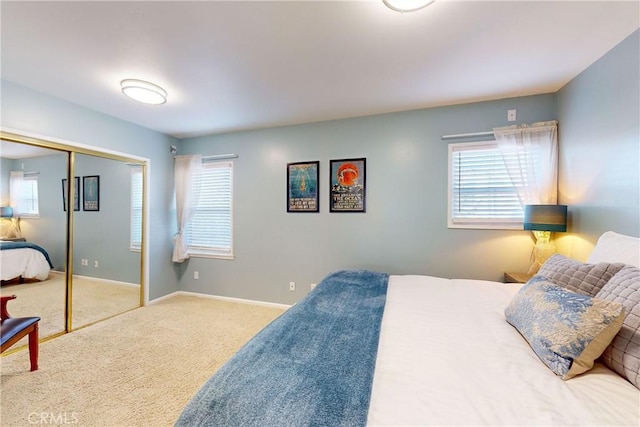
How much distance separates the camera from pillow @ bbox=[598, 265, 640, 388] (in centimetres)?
90

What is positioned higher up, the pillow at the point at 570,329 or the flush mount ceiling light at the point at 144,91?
the flush mount ceiling light at the point at 144,91

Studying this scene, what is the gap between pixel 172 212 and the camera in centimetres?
392

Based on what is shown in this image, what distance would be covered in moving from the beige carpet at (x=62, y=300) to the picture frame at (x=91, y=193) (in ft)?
2.62

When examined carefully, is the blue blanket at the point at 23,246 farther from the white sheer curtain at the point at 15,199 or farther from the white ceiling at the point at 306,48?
the white ceiling at the point at 306,48

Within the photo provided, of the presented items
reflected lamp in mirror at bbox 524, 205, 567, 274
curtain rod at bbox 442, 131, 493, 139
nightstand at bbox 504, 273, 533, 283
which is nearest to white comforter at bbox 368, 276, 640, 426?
nightstand at bbox 504, 273, 533, 283

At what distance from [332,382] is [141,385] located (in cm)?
183

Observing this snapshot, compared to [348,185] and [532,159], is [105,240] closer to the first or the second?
[348,185]

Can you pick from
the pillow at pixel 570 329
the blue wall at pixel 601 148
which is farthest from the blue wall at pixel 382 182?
the pillow at pixel 570 329

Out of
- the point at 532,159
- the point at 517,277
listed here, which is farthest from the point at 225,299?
the point at 532,159

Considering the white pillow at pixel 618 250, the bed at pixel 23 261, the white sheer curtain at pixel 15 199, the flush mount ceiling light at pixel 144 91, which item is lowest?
the bed at pixel 23 261

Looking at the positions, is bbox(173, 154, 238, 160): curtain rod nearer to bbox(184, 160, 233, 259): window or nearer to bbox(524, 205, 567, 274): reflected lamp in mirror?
bbox(184, 160, 233, 259): window

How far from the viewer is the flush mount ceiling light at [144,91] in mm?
2191

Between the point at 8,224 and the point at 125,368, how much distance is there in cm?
189

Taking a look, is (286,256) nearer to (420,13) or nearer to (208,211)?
(208,211)
